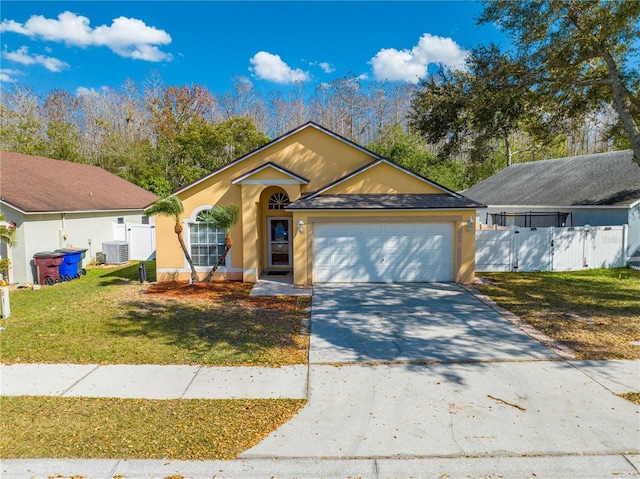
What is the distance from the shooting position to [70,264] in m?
16.0

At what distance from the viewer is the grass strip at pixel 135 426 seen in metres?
4.78

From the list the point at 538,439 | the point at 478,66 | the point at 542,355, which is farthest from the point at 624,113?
the point at 538,439

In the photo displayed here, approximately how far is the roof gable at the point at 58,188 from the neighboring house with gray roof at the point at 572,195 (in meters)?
20.4

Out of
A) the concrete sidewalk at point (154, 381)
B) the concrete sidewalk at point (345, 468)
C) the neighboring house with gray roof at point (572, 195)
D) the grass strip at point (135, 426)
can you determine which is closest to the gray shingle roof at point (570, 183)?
the neighboring house with gray roof at point (572, 195)

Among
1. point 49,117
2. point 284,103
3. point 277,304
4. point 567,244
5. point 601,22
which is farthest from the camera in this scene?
point 284,103

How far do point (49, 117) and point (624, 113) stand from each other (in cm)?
4843

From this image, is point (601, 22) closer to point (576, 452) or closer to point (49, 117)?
point (576, 452)

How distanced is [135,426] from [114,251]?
16033mm

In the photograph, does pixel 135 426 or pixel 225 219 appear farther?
pixel 225 219

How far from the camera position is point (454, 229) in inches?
555

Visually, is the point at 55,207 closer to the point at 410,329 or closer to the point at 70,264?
the point at 70,264

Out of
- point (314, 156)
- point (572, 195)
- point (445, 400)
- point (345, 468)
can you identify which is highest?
point (314, 156)

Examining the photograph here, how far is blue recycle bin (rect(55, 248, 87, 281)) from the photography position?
51.7 ft

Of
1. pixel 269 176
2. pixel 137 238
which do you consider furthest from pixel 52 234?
pixel 269 176
